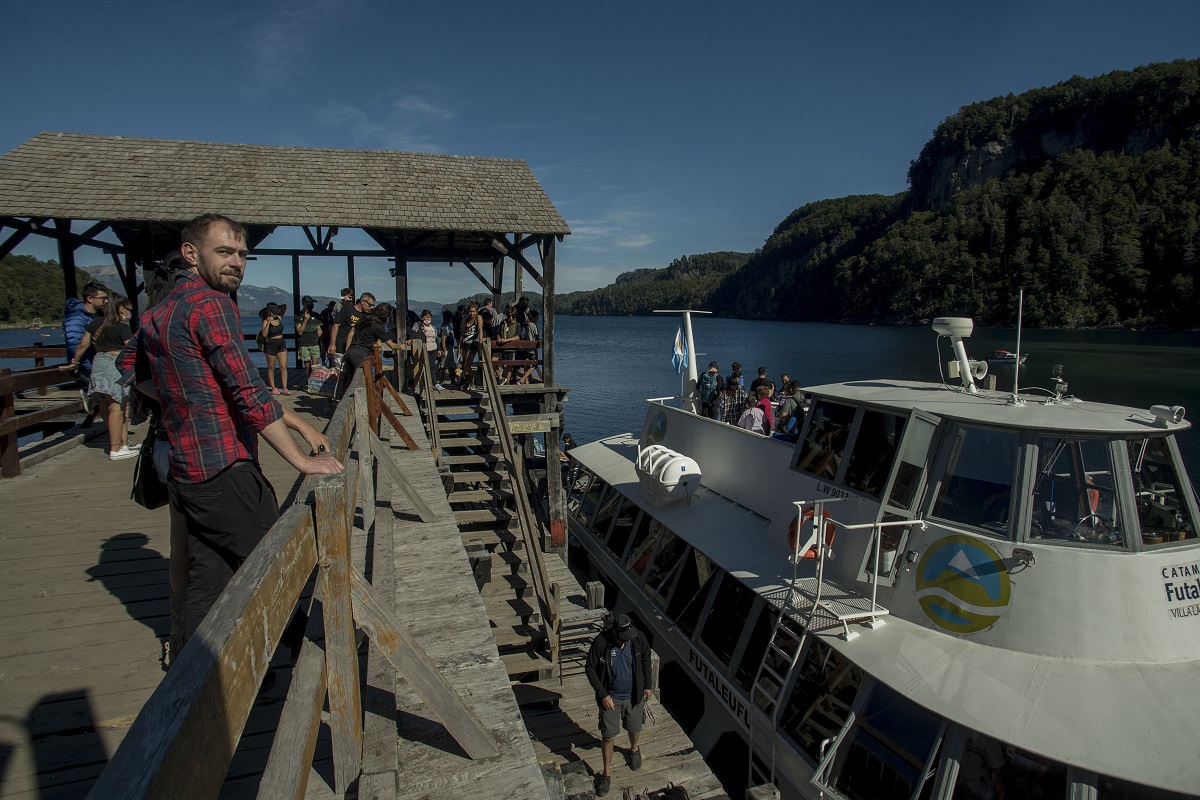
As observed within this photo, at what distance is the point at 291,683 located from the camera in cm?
200

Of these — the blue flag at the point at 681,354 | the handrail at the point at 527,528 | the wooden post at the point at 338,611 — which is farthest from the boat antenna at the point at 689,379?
the wooden post at the point at 338,611

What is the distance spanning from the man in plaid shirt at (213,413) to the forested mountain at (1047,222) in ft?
319

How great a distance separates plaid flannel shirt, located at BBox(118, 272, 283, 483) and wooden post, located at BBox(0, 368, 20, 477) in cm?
644

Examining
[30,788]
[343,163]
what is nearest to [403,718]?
[30,788]

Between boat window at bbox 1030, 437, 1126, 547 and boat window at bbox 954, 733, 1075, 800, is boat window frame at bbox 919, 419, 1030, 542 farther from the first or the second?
boat window at bbox 954, 733, 1075, 800

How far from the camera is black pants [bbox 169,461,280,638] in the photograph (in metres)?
2.89

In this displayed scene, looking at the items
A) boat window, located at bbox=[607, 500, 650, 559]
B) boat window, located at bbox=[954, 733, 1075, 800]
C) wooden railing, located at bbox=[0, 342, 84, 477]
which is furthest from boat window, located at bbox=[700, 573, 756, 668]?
wooden railing, located at bbox=[0, 342, 84, 477]

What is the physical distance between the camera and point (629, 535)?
39.9 ft

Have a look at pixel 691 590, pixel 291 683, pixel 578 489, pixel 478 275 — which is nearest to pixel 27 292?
pixel 478 275

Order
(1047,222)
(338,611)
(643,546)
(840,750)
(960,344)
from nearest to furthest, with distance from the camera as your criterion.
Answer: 1. (338,611)
2. (840,750)
3. (960,344)
4. (643,546)
5. (1047,222)

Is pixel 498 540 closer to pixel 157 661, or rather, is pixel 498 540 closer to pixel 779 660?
pixel 779 660

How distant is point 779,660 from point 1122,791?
9.92 ft

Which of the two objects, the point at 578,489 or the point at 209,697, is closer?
the point at 209,697

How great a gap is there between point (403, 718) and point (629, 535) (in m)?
9.29
